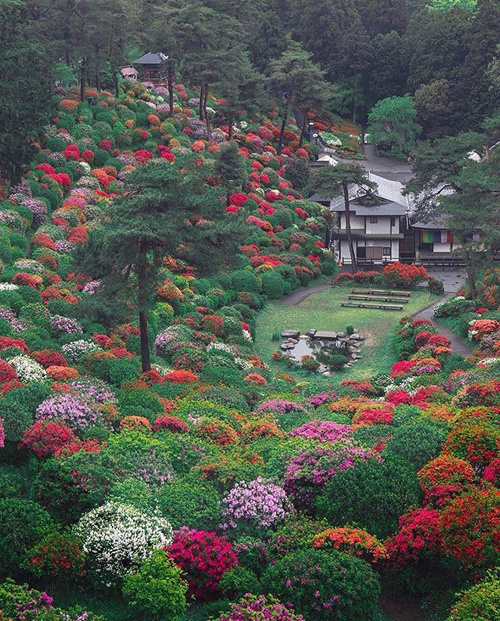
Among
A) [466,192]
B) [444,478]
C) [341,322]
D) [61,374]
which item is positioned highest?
[466,192]

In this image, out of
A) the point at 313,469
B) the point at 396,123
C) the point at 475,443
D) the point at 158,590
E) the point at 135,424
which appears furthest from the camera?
the point at 396,123

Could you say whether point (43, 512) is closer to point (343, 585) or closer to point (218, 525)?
point (218, 525)

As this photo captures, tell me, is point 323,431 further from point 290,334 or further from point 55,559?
point 290,334

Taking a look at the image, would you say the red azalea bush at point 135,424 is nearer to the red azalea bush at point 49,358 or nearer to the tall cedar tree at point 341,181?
the red azalea bush at point 49,358

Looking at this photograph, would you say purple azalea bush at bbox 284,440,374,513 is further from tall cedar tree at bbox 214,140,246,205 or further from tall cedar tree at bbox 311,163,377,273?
tall cedar tree at bbox 214,140,246,205

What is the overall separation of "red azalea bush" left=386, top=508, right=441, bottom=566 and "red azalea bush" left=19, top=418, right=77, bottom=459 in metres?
7.38

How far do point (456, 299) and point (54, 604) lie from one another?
34.6 m

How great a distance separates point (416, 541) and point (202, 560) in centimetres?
384

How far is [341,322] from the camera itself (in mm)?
49594

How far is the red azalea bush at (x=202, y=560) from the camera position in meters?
17.6

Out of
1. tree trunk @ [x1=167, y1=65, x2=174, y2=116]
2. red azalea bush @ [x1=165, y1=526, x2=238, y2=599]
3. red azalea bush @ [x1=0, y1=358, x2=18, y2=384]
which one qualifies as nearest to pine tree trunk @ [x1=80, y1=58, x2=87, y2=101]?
tree trunk @ [x1=167, y1=65, x2=174, y2=116]

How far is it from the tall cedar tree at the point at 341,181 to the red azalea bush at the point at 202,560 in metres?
41.0

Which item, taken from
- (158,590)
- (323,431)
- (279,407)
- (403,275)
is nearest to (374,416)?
(323,431)

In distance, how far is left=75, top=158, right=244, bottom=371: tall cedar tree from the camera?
30891 mm
